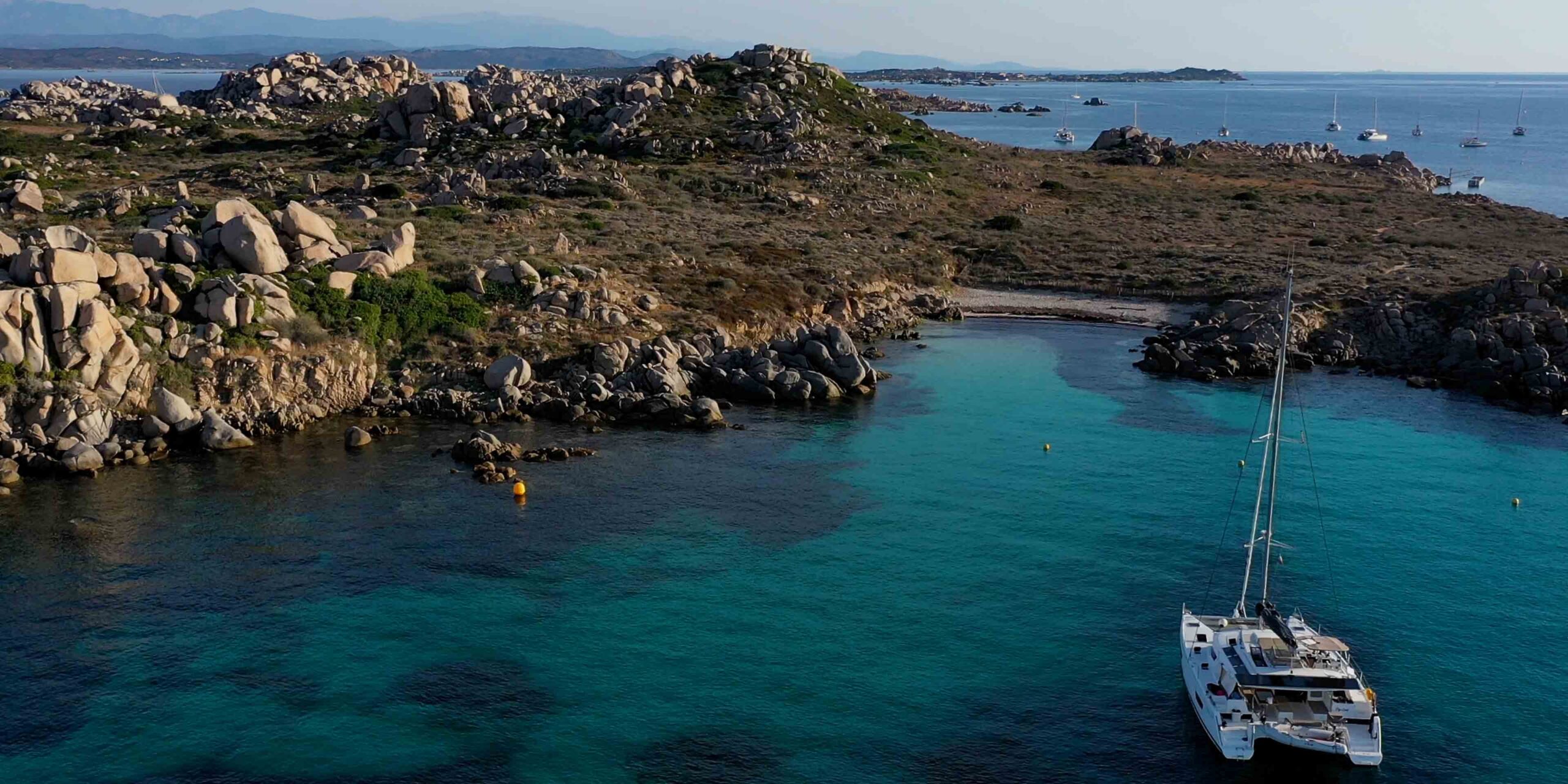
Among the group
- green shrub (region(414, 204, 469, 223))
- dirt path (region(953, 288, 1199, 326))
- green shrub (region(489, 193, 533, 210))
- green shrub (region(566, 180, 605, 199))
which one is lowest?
dirt path (region(953, 288, 1199, 326))

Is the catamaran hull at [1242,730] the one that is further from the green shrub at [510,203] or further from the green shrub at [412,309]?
the green shrub at [510,203]

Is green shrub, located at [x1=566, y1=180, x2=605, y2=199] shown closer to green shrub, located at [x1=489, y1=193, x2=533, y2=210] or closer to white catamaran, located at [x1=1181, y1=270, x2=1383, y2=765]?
green shrub, located at [x1=489, y1=193, x2=533, y2=210]

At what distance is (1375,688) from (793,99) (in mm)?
130743

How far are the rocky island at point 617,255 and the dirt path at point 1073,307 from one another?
2222mm

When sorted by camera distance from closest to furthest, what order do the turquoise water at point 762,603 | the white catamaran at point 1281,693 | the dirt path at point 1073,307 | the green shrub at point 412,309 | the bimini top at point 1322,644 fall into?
the white catamaran at point 1281,693, the turquoise water at point 762,603, the bimini top at point 1322,644, the green shrub at point 412,309, the dirt path at point 1073,307

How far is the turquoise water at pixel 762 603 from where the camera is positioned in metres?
37.7

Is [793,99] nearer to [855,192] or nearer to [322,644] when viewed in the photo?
[855,192]

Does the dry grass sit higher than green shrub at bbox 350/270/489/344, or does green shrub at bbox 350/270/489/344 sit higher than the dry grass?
the dry grass

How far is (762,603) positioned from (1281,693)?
1873cm

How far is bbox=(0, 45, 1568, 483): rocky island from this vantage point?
67.5 meters

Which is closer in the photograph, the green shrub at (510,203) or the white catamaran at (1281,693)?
the white catamaran at (1281,693)

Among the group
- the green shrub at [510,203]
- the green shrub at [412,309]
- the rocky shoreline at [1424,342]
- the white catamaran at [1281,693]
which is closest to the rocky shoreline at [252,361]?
the green shrub at [412,309]

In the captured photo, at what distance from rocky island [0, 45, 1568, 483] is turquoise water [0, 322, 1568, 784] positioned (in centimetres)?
569

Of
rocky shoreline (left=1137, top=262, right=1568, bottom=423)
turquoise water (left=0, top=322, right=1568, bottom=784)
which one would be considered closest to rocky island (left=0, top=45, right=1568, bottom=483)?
rocky shoreline (left=1137, top=262, right=1568, bottom=423)
